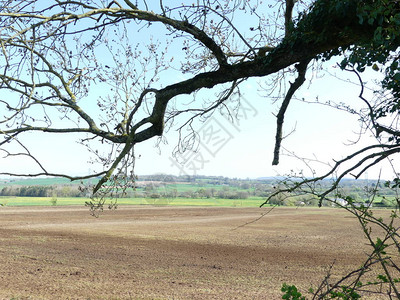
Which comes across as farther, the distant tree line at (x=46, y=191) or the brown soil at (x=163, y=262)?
the distant tree line at (x=46, y=191)

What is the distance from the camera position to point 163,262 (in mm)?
12914

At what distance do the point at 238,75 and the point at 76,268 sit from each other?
357 inches

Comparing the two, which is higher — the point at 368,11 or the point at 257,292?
the point at 368,11

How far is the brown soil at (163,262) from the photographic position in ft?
31.1

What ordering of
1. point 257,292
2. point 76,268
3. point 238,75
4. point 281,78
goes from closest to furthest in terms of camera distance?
point 238,75
point 281,78
point 257,292
point 76,268

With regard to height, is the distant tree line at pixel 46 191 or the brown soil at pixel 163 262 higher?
the distant tree line at pixel 46 191

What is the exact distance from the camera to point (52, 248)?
15.2 meters

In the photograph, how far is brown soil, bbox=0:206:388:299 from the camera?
9.48 meters

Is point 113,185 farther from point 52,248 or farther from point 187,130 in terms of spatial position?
point 52,248

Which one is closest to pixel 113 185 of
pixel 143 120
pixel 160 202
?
pixel 143 120

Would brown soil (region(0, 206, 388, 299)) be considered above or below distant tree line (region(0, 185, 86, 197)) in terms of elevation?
below

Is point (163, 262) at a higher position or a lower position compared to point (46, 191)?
lower

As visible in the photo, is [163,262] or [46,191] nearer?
[163,262]

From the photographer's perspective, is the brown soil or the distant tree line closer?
the brown soil
